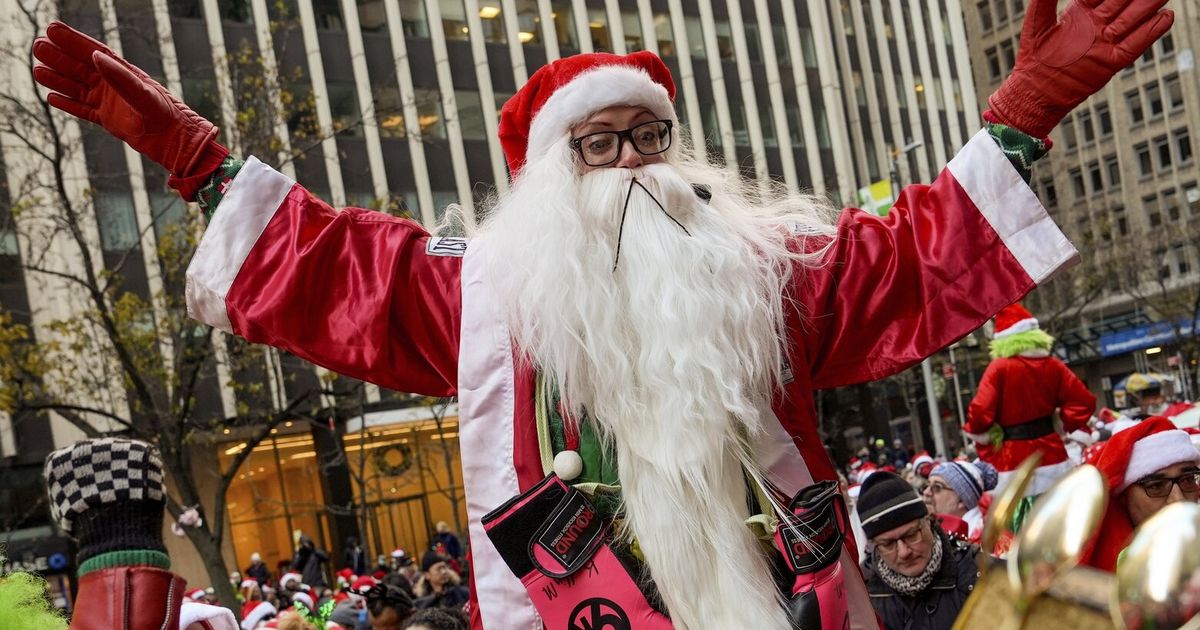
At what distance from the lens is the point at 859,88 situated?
40.0 meters

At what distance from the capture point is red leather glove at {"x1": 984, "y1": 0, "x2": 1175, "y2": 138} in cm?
228

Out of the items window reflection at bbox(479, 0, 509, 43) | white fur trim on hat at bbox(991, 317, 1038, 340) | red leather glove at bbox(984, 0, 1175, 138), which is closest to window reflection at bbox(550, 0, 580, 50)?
window reflection at bbox(479, 0, 509, 43)

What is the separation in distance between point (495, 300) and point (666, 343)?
388 millimetres

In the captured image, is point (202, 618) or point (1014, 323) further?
point (1014, 323)

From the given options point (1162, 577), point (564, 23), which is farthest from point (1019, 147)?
point (564, 23)

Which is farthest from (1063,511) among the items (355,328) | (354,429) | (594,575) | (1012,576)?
(354,429)

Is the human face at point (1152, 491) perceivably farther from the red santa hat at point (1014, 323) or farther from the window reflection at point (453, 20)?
the window reflection at point (453, 20)

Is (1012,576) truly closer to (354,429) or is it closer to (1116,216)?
(354,429)

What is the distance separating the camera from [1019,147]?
8.23 feet

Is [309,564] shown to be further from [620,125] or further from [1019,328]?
[620,125]

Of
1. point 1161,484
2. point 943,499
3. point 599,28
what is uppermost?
point 599,28

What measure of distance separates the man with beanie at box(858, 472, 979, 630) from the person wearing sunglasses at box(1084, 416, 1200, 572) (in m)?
0.92

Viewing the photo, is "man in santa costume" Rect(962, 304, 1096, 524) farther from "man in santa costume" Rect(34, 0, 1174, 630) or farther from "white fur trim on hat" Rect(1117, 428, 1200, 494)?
"man in santa costume" Rect(34, 0, 1174, 630)

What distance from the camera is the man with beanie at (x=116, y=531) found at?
6.97 feet
